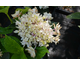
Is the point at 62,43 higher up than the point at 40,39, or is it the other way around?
the point at 40,39

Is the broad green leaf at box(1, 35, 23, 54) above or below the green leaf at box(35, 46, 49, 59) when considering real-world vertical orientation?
above

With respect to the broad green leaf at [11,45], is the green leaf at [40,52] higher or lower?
lower

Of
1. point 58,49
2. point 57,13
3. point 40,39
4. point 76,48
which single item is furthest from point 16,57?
point 57,13

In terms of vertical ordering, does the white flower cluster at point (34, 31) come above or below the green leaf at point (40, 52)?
above

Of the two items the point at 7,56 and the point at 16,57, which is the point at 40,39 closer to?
the point at 16,57

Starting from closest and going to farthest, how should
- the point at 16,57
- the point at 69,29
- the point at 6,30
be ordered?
1. the point at 16,57
2. the point at 6,30
3. the point at 69,29

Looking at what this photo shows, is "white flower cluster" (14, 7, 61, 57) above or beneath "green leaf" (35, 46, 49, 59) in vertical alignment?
above

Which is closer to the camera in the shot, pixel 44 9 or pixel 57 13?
pixel 44 9

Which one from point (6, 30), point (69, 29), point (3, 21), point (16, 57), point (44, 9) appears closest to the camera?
point (16, 57)

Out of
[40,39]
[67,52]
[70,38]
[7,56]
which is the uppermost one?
[40,39]
